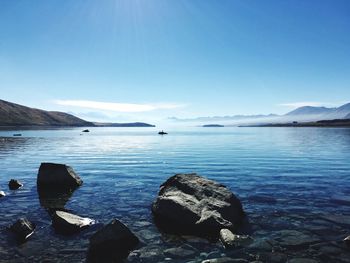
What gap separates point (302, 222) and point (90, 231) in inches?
467

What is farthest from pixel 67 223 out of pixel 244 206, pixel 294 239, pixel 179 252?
pixel 294 239

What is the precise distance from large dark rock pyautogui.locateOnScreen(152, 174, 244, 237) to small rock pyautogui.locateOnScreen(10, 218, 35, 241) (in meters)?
6.87

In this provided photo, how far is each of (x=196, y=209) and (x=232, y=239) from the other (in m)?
3.09

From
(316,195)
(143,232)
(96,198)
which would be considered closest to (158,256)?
(143,232)

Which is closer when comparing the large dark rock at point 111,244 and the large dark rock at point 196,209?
the large dark rock at point 111,244

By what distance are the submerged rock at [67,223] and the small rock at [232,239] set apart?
7.62m

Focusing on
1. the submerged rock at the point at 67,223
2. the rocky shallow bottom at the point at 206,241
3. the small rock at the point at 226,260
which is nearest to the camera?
the small rock at the point at 226,260

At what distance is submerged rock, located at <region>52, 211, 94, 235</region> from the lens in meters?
18.0

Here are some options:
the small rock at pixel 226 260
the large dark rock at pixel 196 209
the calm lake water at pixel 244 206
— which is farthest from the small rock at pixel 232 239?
the small rock at pixel 226 260

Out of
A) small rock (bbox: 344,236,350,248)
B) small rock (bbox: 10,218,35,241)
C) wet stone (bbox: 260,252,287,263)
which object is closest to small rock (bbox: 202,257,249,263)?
wet stone (bbox: 260,252,287,263)

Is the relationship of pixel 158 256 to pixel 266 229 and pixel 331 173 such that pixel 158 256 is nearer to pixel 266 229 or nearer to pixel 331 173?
pixel 266 229

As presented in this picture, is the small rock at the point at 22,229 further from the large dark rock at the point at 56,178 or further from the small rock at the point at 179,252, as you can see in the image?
the large dark rock at the point at 56,178

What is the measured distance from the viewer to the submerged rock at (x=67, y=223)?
1795 cm

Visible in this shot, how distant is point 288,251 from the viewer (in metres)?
15.1
